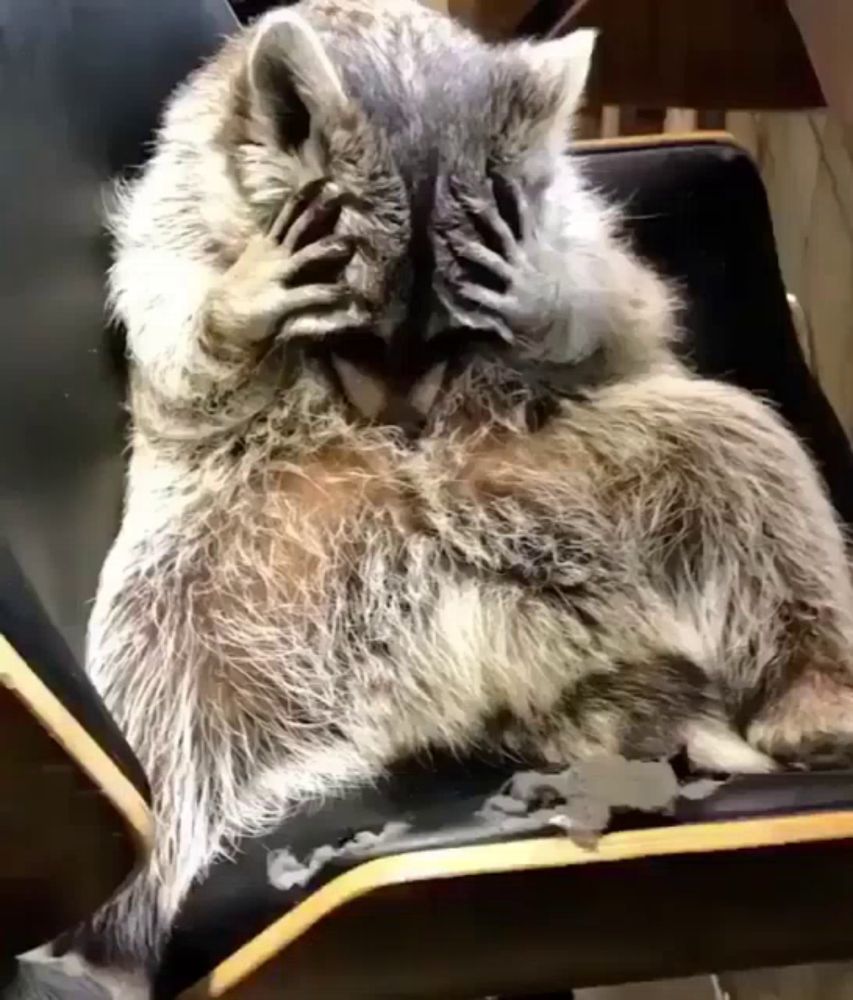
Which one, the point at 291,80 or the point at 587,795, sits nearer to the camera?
the point at 587,795

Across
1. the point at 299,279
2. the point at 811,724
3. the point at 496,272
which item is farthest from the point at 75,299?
the point at 811,724

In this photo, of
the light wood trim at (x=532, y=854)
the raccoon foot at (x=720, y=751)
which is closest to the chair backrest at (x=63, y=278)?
the light wood trim at (x=532, y=854)

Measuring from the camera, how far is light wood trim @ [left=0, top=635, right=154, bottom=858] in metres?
0.61

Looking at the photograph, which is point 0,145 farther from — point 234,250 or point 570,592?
point 570,592

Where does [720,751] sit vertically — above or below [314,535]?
below

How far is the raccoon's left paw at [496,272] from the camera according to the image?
85cm

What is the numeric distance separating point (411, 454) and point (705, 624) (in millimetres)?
194

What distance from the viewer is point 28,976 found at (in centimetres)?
75

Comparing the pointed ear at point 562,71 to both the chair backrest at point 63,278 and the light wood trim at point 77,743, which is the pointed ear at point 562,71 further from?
the light wood trim at point 77,743

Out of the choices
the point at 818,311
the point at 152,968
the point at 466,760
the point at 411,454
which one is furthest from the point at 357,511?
the point at 818,311

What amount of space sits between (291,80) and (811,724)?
457 mm

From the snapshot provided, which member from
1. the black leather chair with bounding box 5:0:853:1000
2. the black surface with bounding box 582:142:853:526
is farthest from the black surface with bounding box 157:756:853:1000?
the black surface with bounding box 582:142:853:526

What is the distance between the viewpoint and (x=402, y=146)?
0.86 meters

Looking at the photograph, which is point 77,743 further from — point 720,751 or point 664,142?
point 664,142
